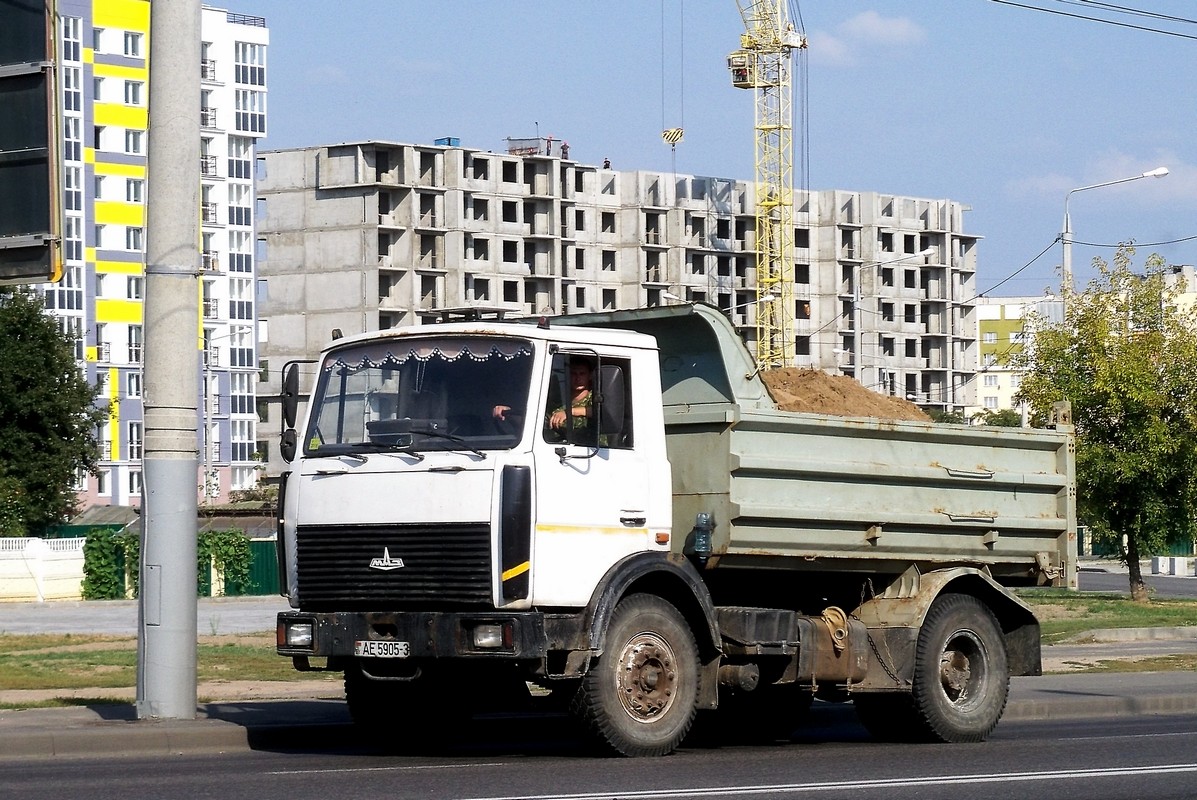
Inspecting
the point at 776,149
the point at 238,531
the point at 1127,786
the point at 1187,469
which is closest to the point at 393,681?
the point at 1127,786

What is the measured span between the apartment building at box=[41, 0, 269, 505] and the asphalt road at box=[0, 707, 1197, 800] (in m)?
75.4

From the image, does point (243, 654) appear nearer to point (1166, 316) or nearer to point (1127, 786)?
point (1127, 786)

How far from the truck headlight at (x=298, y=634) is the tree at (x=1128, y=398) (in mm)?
26968

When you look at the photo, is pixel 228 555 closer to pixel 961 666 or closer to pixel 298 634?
pixel 961 666

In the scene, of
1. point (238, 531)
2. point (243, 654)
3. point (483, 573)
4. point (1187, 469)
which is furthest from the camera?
point (238, 531)

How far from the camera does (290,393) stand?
486 inches

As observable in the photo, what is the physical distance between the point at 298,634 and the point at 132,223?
95.4 metres

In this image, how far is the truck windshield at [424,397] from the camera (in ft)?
38.3

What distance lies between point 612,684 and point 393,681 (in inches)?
57.1

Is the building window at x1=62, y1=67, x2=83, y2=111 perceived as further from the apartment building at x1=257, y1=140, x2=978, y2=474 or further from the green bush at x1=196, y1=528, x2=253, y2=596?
the green bush at x1=196, y1=528, x2=253, y2=596

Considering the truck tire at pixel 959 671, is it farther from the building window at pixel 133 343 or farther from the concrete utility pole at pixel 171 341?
the building window at pixel 133 343

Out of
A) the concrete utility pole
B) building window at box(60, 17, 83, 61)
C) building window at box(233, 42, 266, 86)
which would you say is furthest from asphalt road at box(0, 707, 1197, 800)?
building window at box(233, 42, 266, 86)

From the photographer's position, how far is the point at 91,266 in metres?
102

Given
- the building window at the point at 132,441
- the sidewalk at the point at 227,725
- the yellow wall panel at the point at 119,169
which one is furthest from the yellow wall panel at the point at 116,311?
the sidewalk at the point at 227,725
